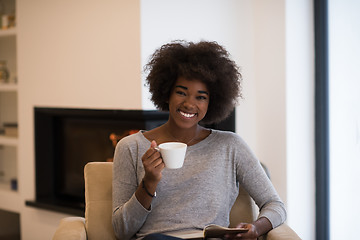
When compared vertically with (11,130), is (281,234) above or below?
below

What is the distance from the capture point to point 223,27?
3.04 meters

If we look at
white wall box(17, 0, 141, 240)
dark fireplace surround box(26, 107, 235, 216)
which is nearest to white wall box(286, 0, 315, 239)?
dark fireplace surround box(26, 107, 235, 216)

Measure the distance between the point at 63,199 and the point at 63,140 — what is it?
17.3 inches

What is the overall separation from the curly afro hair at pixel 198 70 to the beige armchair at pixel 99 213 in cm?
37

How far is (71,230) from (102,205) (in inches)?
6.7

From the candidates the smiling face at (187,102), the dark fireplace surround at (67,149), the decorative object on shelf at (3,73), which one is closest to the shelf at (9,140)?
the dark fireplace surround at (67,149)

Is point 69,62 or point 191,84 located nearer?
point 191,84

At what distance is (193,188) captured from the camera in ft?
5.42

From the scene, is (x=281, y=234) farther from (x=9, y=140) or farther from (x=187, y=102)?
(x=9, y=140)

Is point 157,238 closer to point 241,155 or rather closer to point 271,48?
point 241,155

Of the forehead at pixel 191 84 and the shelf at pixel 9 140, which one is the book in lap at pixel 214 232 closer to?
the forehead at pixel 191 84

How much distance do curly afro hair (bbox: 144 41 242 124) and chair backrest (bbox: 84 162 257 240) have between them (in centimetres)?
36

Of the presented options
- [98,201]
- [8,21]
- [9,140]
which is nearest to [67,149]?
[9,140]
